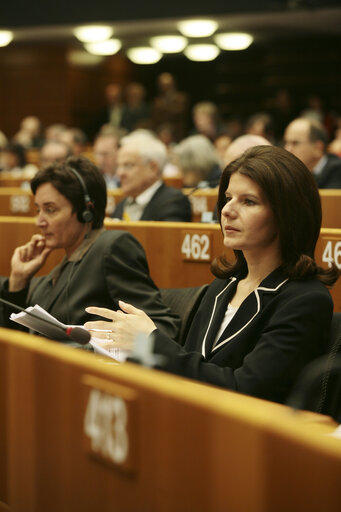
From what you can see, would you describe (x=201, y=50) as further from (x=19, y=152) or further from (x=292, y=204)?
(x=292, y=204)

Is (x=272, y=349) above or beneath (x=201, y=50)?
beneath

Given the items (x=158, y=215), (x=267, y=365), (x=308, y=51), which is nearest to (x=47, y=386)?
(x=267, y=365)

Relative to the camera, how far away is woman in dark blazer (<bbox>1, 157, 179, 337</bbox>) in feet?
8.81

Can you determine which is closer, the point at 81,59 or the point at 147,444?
the point at 147,444

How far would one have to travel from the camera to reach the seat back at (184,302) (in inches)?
94.7

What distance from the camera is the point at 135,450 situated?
1.03 metres

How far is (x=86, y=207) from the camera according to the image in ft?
9.44

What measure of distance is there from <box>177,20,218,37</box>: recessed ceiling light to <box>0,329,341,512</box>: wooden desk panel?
8.83 m

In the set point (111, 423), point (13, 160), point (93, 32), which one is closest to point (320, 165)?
point (111, 423)

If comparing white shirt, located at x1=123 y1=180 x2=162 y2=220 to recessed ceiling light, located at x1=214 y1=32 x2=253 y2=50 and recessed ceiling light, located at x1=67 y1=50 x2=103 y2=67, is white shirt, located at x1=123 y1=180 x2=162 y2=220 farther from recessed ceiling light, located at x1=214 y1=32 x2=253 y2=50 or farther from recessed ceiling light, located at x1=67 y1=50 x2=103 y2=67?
recessed ceiling light, located at x1=67 y1=50 x2=103 y2=67

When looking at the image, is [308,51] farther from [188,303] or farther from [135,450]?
[135,450]

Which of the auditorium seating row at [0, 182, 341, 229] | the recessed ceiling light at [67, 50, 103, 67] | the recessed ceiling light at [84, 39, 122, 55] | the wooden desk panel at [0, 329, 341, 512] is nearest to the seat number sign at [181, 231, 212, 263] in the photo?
the auditorium seating row at [0, 182, 341, 229]

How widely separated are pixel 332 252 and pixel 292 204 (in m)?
0.94

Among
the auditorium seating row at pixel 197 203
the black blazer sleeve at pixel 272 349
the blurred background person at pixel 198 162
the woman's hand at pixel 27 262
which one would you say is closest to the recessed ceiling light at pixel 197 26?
the blurred background person at pixel 198 162
